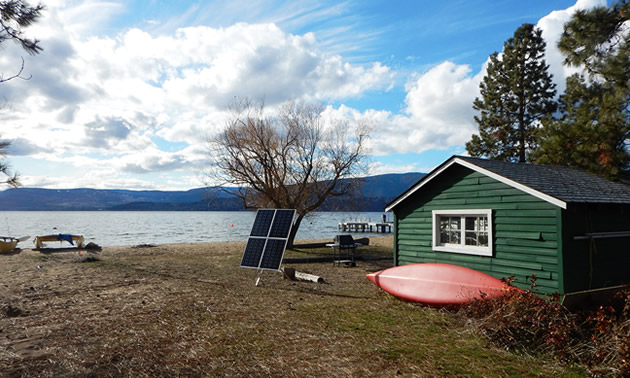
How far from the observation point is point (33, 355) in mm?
6164

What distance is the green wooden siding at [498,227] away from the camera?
9.19 meters

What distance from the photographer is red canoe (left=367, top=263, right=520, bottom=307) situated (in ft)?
31.5

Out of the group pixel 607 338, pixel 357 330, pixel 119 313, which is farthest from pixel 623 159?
pixel 119 313

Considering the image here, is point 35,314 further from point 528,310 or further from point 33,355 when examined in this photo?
point 528,310

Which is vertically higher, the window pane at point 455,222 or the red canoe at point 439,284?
the window pane at point 455,222

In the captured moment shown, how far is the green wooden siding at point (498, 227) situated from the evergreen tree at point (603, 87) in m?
5.86

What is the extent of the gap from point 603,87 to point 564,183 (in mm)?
7032

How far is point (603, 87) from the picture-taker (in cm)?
1520

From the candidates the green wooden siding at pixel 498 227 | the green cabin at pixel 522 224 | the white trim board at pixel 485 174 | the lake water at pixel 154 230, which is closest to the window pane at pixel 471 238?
the green cabin at pixel 522 224

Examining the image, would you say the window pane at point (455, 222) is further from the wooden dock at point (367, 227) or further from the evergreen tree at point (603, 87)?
the wooden dock at point (367, 227)

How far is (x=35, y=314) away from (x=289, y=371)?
6539 mm

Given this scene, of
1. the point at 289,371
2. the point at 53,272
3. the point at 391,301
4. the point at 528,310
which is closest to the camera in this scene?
the point at 289,371

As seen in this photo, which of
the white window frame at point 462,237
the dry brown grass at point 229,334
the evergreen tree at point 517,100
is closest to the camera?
the dry brown grass at point 229,334

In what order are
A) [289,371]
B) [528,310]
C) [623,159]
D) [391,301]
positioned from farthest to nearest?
[623,159], [391,301], [528,310], [289,371]
